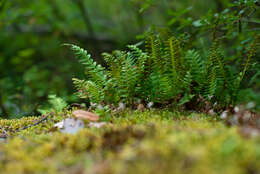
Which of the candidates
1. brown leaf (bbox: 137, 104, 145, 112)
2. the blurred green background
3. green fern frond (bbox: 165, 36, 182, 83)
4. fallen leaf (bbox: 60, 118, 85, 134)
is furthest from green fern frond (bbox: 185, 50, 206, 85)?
the blurred green background

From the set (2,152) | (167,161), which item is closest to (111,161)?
(167,161)

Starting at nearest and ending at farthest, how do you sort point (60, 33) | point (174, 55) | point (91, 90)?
point (174, 55), point (91, 90), point (60, 33)

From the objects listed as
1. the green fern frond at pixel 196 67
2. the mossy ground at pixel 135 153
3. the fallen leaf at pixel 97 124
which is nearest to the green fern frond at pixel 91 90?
the fallen leaf at pixel 97 124

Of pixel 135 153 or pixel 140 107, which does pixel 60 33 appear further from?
pixel 135 153

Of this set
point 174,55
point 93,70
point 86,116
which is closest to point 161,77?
point 174,55

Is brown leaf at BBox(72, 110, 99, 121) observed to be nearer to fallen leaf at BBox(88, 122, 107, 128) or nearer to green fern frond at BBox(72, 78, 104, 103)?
fallen leaf at BBox(88, 122, 107, 128)

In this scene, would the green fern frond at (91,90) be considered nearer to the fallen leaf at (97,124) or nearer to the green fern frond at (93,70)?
the green fern frond at (93,70)

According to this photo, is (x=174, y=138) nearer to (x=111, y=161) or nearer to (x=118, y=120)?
(x=111, y=161)

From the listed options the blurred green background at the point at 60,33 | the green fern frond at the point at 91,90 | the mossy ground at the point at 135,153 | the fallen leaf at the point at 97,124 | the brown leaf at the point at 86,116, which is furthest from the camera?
the blurred green background at the point at 60,33
